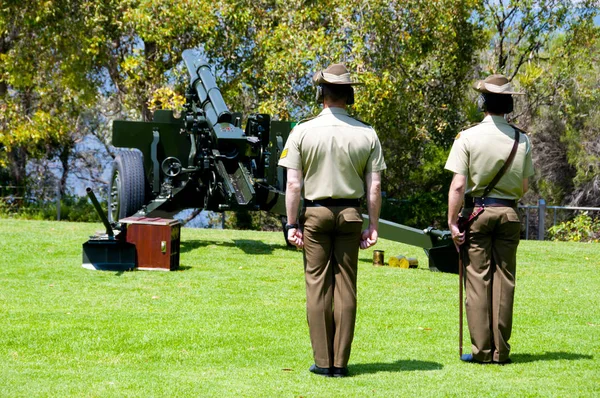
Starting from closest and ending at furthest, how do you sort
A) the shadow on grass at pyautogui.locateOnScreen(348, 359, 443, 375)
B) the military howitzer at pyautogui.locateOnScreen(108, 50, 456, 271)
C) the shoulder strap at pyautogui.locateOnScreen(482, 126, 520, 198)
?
the shadow on grass at pyautogui.locateOnScreen(348, 359, 443, 375), the shoulder strap at pyautogui.locateOnScreen(482, 126, 520, 198), the military howitzer at pyautogui.locateOnScreen(108, 50, 456, 271)

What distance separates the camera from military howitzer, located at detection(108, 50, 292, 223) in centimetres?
1319

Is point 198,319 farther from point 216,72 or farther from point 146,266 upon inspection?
point 216,72

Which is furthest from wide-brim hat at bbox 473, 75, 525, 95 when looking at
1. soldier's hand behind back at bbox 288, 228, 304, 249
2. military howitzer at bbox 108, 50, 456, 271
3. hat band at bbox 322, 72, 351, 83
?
military howitzer at bbox 108, 50, 456, 271

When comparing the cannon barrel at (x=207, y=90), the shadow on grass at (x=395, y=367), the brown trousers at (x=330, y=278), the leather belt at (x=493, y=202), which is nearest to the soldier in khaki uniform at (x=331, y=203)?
the brown trousers at (x=330, y=278)

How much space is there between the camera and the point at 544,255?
14734mm

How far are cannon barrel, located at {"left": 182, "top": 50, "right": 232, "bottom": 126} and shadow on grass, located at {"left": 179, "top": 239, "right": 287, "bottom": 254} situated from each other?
1.89 meters

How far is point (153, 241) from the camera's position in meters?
11.4

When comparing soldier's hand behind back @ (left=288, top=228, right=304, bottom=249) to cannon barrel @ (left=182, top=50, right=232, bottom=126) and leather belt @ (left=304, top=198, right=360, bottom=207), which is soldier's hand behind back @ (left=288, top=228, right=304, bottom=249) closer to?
leather belt @ (left=304, top=198, right=360, bottom=207)

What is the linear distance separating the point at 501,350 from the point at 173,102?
17948 millimetres

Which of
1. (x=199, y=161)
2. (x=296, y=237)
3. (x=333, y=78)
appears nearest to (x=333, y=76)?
(x=333, y=78)

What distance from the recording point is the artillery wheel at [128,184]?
13.4 meters

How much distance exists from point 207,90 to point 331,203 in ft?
26.3

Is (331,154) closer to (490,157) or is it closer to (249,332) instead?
(490,157)

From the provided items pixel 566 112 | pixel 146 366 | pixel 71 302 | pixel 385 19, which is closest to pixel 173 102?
pixel 385 19
